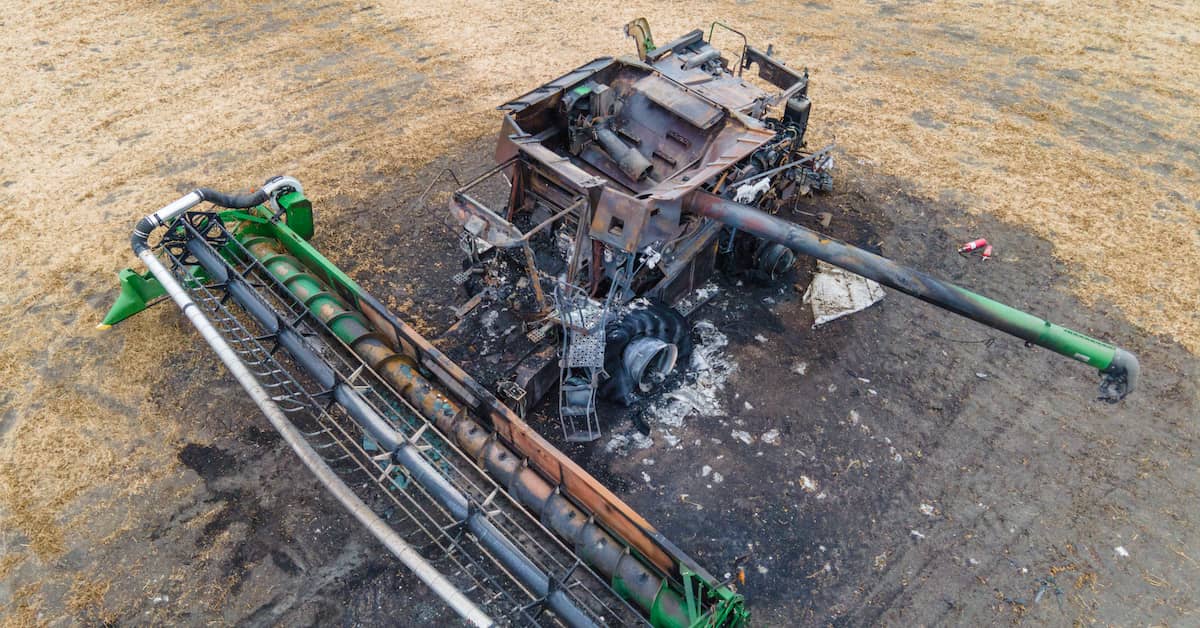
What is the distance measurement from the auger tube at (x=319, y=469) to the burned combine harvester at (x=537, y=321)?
20 mm

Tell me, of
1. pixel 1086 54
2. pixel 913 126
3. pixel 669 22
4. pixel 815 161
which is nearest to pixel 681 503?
pixel 815 161

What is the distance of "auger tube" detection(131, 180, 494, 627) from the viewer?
5.30 meters

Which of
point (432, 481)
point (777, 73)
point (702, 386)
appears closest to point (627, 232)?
point (702, 386)

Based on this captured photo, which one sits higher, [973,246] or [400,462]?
[400,462]

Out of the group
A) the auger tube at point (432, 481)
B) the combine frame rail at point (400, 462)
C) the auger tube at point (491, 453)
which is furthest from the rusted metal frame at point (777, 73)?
the auger tube at point (432, 481)

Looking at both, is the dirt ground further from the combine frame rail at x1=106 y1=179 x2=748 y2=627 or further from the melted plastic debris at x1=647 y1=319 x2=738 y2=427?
the combine frame rail at x1=106 y1=179 x2=748 y2=627

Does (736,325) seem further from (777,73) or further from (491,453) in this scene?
(777,73)

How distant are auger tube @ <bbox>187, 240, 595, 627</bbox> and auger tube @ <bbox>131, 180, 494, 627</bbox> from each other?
56 centimetres

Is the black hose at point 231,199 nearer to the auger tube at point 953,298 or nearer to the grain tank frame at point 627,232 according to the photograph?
the grain tank frame at point 627,232

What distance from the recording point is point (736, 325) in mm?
9734

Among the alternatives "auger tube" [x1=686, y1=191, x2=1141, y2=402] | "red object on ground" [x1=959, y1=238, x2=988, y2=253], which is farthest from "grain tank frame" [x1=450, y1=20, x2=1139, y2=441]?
"red object on ground" [x1=959, y1=238, x2=988, y2=253]

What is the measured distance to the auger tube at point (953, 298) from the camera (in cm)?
685

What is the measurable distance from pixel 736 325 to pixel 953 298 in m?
3.06

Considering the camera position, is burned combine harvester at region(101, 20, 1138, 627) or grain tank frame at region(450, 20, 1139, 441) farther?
grain tank frame at region(450, 20, 1139, 441)
